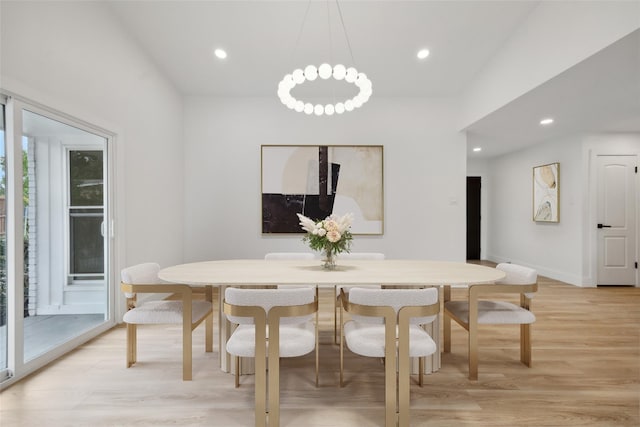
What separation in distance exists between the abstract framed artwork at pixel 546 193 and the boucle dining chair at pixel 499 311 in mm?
3713

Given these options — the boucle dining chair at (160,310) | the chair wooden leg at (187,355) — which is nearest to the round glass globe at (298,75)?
the boucle dining chair at (160,310)

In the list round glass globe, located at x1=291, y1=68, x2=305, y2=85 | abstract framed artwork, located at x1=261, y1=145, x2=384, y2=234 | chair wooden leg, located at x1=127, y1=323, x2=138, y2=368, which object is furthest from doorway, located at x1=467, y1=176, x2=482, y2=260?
chair wooden leg, located at x1=127, y1=323, x2=138, y2=368

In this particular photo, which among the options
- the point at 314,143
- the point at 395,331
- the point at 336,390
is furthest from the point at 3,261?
the point at 314,143

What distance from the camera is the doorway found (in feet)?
22.8

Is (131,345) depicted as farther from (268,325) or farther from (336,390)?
(336,390)

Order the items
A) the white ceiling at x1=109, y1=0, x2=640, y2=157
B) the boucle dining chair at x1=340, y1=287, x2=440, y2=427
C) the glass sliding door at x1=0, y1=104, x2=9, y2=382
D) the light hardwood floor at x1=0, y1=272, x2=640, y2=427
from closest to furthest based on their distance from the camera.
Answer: the boucle dining chair at x1=340, y1=287, x2=440, y2=427 < the light hardwood floor at x1=0, y1=272, x2=640, y2=427 < the glass sliding door at x1=0, y1=104, x2=9, y2=382 < the white ceiling at x1=109, y1=0, x2=640, y2=157

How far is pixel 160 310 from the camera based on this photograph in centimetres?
215

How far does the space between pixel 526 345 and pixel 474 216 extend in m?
5.34

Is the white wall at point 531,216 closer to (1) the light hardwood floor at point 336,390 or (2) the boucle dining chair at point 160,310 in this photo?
(1) the light hardwood floor at point 336,390

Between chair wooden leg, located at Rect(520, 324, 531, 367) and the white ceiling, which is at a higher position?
the white ceiling

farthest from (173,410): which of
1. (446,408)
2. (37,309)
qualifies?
(37,309)

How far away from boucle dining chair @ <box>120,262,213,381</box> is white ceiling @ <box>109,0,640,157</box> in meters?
2.62

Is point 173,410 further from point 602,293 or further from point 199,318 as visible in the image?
point 602,293

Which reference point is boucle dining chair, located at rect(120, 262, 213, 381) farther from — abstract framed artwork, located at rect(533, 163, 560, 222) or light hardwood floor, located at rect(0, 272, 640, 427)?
abstract framed artwork, located at rect(533, 163, 560, 222)
